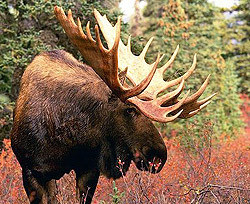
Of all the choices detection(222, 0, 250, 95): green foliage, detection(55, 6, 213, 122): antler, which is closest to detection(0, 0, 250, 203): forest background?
detection(55, 6, 213, 122): antler

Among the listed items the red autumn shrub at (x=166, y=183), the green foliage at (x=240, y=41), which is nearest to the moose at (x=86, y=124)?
the red autumn shrub at (x=166, y=183)

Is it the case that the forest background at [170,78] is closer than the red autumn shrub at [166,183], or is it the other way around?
the red autumn shrub at [166,183]

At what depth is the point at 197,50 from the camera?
47.5ft

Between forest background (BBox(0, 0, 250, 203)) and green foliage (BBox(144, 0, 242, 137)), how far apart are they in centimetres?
3

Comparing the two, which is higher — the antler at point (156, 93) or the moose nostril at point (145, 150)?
the antler at point (156, 93)

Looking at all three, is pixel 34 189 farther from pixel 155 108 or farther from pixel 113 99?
pixel 155 108

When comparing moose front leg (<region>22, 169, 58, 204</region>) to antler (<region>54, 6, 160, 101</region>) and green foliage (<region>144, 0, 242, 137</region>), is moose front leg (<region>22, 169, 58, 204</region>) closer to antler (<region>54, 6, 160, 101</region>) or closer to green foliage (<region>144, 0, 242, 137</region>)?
antler (<region>54, 6, 160, 101</region>)

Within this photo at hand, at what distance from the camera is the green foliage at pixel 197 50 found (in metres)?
13.7

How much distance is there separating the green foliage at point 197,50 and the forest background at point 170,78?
29mm

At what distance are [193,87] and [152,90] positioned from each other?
977 cm

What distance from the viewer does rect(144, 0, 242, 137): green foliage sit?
44.8 feet

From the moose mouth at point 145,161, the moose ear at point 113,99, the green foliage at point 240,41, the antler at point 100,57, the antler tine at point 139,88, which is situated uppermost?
the antler at point 100,57

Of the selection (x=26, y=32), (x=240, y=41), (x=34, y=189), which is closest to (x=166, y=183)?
(x=34, y=189)

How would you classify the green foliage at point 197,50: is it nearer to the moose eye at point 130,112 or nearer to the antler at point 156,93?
the antler at point 156,93
